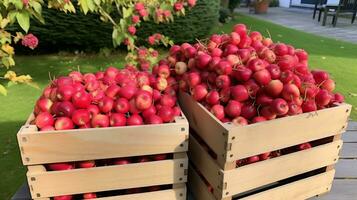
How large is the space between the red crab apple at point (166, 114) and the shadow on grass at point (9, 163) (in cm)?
171

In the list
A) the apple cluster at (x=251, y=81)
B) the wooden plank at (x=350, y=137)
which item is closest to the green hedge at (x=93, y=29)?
the wooden plank at (x=350, y=137)

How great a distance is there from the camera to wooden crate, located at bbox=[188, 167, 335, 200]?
4.47 ft

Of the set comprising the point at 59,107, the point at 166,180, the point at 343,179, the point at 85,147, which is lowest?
the point at 343,179

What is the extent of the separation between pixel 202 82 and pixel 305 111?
45 cm

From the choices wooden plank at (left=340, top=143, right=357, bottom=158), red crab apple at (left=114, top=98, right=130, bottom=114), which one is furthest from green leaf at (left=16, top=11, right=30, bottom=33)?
wooden plank at (left=340, top=143, right=357, bottom=158)

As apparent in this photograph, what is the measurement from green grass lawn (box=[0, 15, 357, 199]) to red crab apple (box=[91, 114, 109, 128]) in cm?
159

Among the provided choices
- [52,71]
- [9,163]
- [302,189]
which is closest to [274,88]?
[302,189]

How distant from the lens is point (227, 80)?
138 cm

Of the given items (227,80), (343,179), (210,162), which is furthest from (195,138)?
(343,179)

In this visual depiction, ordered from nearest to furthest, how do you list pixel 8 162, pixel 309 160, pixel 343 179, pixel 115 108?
1. pixel 115 108
2. pixel 309 160
3. pixel 343 179
4. pixel 8 162

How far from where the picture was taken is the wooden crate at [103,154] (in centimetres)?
118

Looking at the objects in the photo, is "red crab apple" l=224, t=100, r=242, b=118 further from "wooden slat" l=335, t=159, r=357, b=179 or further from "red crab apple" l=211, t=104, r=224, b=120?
"wooden slat" l=335, t=159, r=357, b=179

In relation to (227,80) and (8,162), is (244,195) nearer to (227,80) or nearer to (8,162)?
(227,80)

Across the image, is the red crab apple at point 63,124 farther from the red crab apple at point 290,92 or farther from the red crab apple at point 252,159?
the red crab apple at point 290,92
